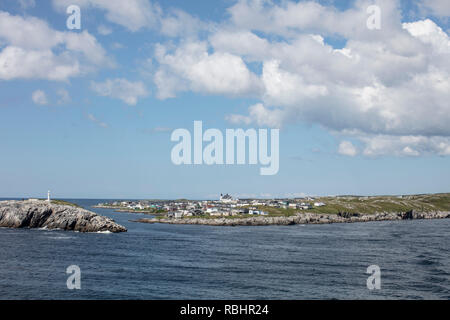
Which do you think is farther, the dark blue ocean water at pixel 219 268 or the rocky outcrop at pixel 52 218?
the rocky outcrop at pixel 52 218

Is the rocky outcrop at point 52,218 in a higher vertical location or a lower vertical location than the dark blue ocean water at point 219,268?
higher

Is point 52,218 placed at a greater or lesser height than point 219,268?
greater

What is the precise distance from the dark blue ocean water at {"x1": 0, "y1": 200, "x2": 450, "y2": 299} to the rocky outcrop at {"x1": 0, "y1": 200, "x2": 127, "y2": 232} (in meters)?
23.3

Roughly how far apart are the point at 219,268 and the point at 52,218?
101472mm

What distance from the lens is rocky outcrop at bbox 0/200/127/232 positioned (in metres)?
146

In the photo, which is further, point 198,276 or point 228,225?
point 228,225

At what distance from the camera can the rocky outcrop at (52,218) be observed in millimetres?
145775

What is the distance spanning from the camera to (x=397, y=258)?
90.8 metres

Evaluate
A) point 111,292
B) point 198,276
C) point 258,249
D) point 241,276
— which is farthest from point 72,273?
point 258,249

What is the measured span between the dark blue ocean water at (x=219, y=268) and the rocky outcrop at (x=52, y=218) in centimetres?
2334

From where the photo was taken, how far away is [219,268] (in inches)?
3041

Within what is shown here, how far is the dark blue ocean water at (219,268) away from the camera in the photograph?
58719 millimetres
